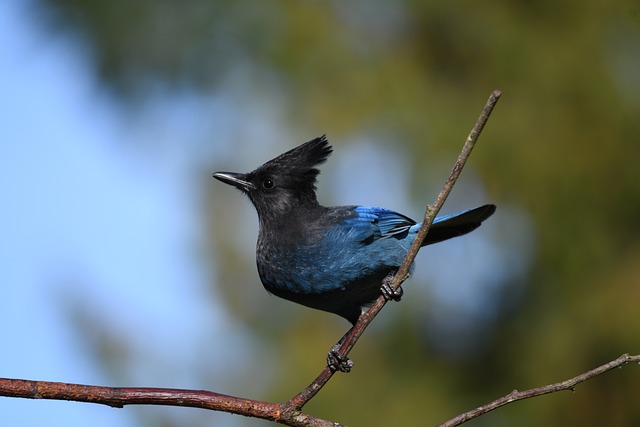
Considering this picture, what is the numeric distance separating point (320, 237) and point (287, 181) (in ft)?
1.42

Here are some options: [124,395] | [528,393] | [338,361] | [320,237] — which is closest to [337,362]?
[338,361]

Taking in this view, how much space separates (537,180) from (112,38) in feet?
14.3

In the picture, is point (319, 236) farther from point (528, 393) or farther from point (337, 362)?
point (528, 393)

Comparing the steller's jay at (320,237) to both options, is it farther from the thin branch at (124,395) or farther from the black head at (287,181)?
the thin branch at (124,395)

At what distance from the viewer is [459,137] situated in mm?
8141

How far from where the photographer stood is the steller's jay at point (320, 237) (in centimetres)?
399

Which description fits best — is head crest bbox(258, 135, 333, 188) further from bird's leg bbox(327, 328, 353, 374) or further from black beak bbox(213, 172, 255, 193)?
bird's leg bbox(327, 328, 353, 374)

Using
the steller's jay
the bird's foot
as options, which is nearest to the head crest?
the steller's jay

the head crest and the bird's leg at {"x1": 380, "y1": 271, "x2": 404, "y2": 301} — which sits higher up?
the head crest

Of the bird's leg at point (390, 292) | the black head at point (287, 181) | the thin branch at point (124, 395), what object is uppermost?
the black head at point (287, 181)

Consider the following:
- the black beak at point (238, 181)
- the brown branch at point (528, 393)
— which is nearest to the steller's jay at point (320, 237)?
the black beak at point (238, 181)

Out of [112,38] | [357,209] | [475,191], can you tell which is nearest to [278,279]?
[357,209]

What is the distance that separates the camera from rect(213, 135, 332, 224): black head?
4.36 m

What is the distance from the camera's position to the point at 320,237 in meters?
4.13
